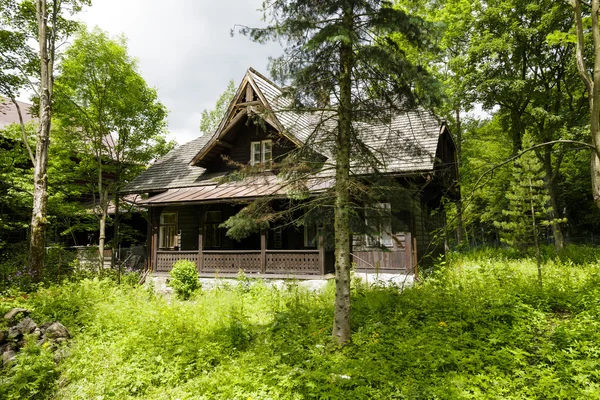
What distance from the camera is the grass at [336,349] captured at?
504cm

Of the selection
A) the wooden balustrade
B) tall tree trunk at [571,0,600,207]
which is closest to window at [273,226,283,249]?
the wooden balustrade

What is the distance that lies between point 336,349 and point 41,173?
10.9m

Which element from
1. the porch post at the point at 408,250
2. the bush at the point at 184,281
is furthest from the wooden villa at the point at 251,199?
the bush at the point at 184,281

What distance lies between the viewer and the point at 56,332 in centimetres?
746

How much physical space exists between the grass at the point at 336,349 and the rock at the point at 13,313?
35 centimetres

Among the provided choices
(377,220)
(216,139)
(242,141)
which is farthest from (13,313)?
(242,141)

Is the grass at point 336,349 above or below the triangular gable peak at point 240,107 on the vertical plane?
below

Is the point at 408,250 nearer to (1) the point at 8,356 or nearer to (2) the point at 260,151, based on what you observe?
(2) the point at 260,151

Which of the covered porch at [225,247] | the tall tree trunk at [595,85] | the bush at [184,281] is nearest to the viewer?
the tall tree trunk at [595,85]

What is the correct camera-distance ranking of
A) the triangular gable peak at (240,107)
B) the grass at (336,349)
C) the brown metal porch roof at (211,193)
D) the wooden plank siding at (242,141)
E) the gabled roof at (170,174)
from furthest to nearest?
the gabled roof at (170,174), the wooden plank siding at (242,141), the triangular gable peak at (240,107), the brown metal porch roof at (211,193), the grass at (336,349)

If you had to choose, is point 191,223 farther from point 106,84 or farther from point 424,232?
point 424,232

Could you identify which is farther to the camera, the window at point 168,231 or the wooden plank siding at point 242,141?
the window at point 168,231

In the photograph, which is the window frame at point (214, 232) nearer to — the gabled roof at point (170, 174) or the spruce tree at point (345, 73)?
the gabled roof at point (170, 174)

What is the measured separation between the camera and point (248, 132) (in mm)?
16078
